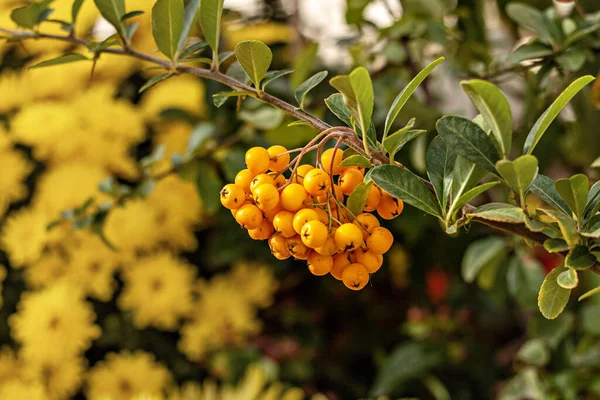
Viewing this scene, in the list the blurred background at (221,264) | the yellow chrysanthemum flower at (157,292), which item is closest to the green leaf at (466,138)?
the blurred background at (221,264)

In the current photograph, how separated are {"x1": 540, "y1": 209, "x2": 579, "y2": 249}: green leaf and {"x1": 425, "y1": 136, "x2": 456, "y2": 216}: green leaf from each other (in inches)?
1.7

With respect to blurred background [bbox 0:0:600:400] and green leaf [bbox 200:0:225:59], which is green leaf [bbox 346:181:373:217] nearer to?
green leaf [bbox 200:0:225:59]

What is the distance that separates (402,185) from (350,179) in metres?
0.03

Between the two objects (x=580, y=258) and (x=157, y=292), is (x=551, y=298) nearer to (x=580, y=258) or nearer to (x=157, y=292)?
(x=580, y=258)

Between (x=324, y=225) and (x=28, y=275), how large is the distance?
0.61m

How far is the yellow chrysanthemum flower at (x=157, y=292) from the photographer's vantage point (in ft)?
2.46

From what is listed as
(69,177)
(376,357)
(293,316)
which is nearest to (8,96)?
(69,177)

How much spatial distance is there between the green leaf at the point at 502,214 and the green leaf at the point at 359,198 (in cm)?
4

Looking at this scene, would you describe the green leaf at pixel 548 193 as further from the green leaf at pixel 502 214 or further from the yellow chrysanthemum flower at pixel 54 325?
the yellow chrysanthemum flower at pixel 54 325

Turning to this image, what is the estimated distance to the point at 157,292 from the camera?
0.76 meters

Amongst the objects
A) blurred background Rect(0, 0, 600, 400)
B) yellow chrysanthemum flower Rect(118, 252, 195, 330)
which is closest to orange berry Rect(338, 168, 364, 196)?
blurred background Rect(0, 0, 600, 400)

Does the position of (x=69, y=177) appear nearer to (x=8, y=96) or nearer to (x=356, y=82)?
(x=8, y=96)

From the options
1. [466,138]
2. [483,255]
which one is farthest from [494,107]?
[483,255]

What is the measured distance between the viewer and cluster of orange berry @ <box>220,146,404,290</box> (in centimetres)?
25
